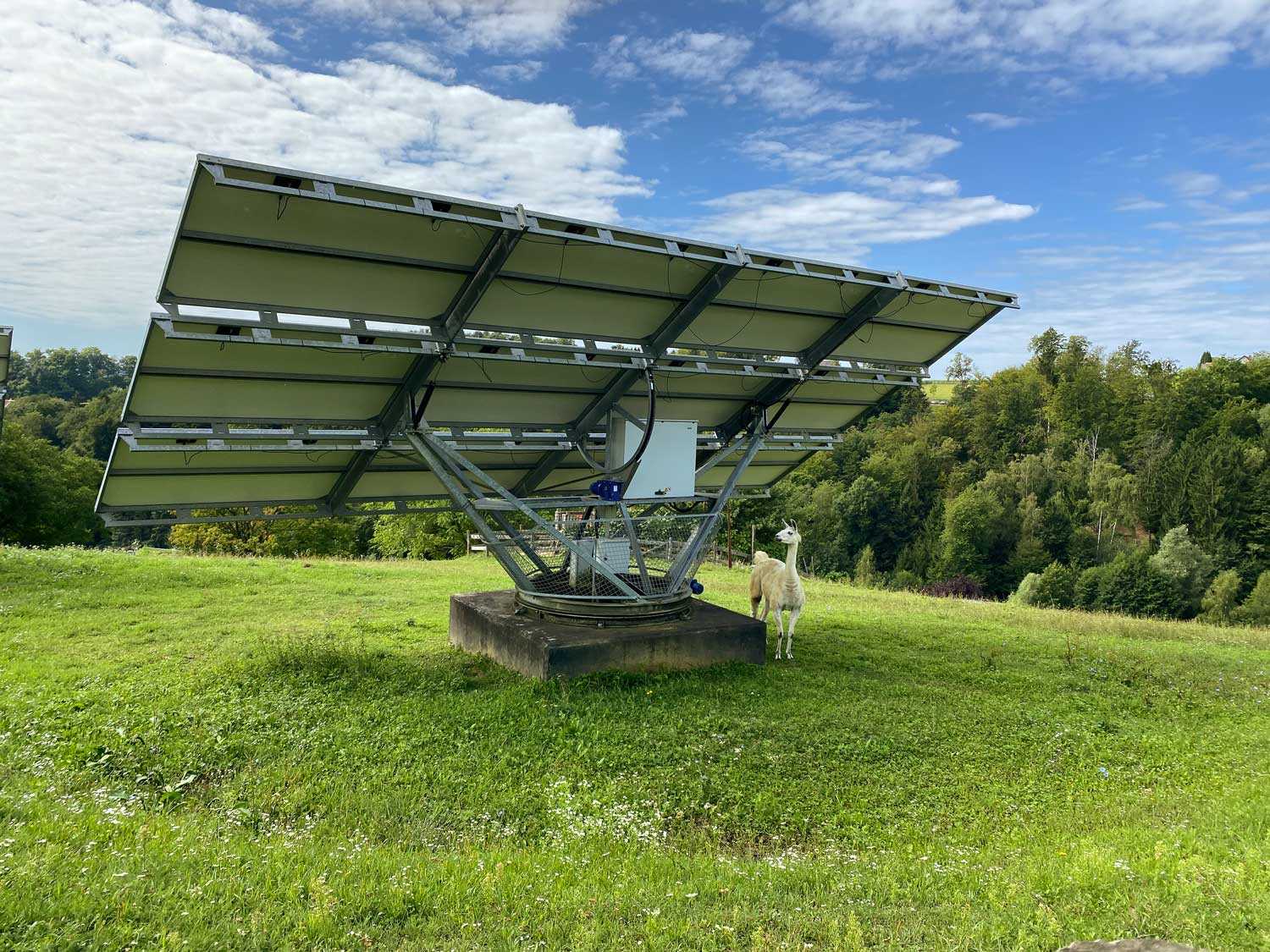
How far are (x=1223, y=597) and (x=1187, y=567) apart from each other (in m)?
4.85

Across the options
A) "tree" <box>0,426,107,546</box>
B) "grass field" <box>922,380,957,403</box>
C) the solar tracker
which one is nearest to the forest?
"tree" <box>0,426,107,546</box>

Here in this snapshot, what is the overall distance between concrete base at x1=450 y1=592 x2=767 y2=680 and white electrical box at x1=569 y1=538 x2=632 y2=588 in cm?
94

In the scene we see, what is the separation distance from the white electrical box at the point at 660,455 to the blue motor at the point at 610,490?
0.11 metres

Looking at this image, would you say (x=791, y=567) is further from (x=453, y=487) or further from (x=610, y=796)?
(x=610, y=796)

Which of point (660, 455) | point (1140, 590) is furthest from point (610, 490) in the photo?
point (1140, 590)

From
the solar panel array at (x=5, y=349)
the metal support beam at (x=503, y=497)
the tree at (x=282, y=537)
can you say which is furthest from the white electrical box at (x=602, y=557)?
the tree at (x=282, y=537)

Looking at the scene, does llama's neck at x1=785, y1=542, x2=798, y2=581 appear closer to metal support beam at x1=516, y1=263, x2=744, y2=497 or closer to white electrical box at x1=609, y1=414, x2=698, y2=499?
white electrical box at x1=609, y1=414, x2=698, y2=499

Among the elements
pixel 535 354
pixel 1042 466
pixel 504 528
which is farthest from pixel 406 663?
pixel 1042 466

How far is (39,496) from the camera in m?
51.4

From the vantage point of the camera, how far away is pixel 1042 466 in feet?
311

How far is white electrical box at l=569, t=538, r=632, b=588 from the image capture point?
1216cm

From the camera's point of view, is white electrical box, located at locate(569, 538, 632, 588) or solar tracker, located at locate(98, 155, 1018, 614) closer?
solar tracker, located at locate(98, 155, 1018, 614)

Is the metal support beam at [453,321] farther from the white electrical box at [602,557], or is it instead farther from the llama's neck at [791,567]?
the llama's neck at [791,567]

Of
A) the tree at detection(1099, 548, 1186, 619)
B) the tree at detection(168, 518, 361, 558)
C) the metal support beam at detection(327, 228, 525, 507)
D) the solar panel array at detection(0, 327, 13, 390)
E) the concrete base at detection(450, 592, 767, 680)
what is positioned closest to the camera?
the solar panel array at detection(0, 327, 13, 390)
